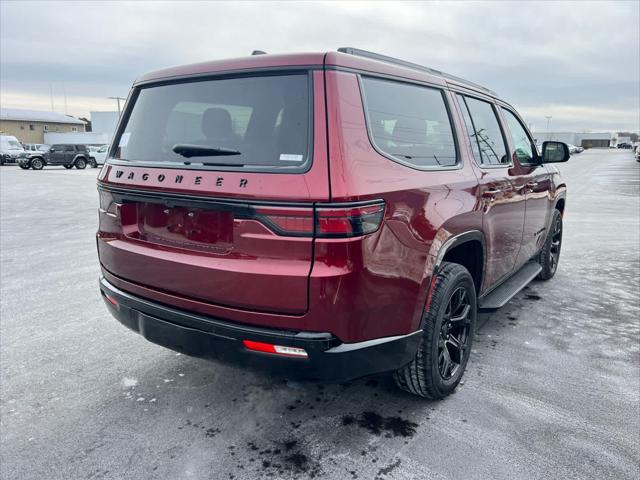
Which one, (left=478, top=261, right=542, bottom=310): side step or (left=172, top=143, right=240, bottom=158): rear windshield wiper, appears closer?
(left=172, top=143, right=240, bottom=158): rear windshield wiper

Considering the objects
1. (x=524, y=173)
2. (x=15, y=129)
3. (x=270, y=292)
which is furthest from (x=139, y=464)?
(x=15, y=129)

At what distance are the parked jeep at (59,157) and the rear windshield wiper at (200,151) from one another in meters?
31.6

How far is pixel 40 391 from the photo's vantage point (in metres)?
3.04

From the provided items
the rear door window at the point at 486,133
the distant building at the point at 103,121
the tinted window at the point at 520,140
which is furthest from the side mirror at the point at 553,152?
the distant building at the point at 103,121

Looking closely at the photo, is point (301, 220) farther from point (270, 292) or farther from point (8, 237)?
point (8, 237)

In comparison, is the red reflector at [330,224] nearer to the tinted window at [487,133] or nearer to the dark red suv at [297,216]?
the dark red suv at [297,216]

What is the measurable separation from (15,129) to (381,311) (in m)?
82.8

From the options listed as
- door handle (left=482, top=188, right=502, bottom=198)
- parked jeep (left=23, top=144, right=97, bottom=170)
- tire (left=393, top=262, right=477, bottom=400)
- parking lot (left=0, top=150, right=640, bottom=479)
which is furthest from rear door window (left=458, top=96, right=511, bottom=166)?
parked jeep (left=23, top=144, right=97, bottom=170)

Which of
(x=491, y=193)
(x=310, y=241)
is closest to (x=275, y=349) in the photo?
(x=310, y=241)

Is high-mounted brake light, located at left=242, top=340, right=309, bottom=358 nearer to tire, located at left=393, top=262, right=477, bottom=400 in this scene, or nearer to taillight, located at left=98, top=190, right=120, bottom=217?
tire, located at left=393, top=262, right=477, bottom=400

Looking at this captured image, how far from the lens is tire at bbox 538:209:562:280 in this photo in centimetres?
527

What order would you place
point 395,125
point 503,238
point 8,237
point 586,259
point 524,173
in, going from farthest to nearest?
→ point 8,237 < point 586,259 < point 524,173 < point 503,238 < point 395,125

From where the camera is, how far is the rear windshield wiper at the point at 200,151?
7.59 feet

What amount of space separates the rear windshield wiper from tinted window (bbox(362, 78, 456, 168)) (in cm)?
69
